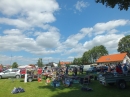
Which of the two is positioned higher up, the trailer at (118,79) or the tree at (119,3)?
the tree at (119,3)

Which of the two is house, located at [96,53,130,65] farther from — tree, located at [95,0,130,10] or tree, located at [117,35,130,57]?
tree, located at [95,0,130,10]

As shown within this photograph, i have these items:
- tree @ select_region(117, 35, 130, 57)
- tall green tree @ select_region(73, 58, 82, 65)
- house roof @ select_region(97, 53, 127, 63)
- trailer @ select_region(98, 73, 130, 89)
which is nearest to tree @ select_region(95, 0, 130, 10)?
trailer @ select_region(98, 73, 130, 89)

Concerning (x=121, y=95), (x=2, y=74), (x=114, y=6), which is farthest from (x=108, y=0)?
(x=2, y=74)

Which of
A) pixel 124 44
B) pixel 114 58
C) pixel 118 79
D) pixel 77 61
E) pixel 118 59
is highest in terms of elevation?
pixel 124 44

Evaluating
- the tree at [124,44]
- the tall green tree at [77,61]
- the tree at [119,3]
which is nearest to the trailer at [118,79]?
the tree at [119,3]

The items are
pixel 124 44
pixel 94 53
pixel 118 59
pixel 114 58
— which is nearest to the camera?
pixel 118 59

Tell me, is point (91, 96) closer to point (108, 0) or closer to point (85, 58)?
point (108, 0)

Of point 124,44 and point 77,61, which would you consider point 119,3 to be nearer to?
point 124,44

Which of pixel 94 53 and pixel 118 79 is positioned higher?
pixel 94 53

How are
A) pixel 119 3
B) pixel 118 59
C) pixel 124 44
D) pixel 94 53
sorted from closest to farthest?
pixel 119 3 < pixel 118 59 < pixel 124 44 < pixel 94 53

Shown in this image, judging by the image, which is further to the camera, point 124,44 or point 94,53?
point 94,53

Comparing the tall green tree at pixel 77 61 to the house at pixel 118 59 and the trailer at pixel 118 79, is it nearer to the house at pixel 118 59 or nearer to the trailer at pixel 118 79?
the house at pixel 118 59

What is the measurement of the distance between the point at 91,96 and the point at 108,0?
7.79 meters

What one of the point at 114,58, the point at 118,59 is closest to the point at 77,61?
the point at 114,58
